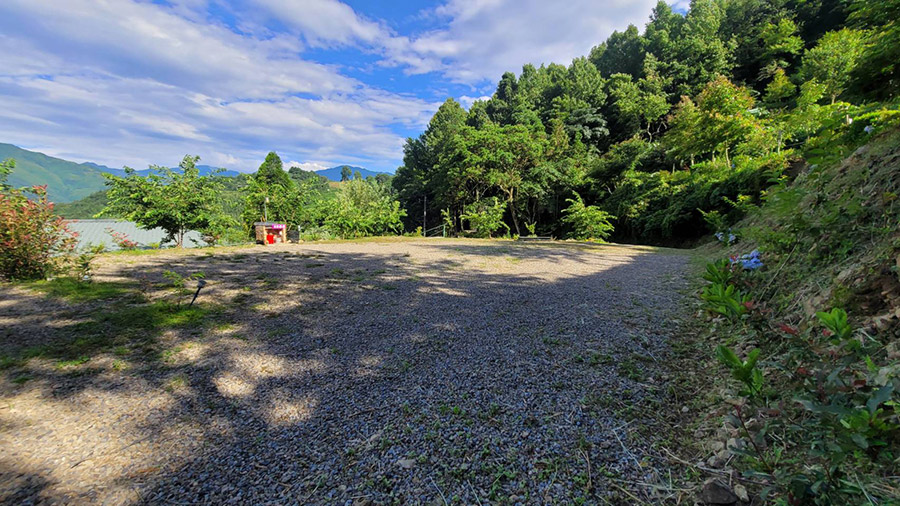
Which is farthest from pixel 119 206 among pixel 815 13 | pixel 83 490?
pixel 815 13

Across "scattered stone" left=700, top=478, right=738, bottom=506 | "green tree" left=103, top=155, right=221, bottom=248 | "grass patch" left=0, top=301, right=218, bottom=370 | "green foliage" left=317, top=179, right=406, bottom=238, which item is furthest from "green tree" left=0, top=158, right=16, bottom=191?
"green foliage" left=317, top=179, right=406, bottom=238

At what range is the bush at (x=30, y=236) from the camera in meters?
3.61

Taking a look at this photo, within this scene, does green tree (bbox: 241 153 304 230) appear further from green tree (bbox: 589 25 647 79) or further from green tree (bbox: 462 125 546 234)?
green tree (bbox: 589 25 647 79)

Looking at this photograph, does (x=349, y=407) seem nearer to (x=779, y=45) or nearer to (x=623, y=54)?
(x=779, y=45)

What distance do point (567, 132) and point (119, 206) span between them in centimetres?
2388

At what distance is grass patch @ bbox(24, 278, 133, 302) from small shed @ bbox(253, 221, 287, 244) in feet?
22.2

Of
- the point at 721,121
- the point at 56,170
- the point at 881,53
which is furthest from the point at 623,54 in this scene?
the point at 56,170

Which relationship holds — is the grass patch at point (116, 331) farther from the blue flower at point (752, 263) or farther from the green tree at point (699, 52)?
the green tree at point (699, 52)

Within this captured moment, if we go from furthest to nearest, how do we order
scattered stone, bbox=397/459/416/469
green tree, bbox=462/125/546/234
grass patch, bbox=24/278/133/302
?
green tree, bbox=462/125/546/234 → grass patch, bbox=24/278/133/302 → scattered stone, bbox=397/459/416/469

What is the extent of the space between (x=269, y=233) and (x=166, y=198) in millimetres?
4018

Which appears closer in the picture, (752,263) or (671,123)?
(752,263)

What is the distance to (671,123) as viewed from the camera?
50.3ft

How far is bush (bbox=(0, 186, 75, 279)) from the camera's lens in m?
3.61

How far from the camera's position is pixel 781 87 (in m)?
16.2
